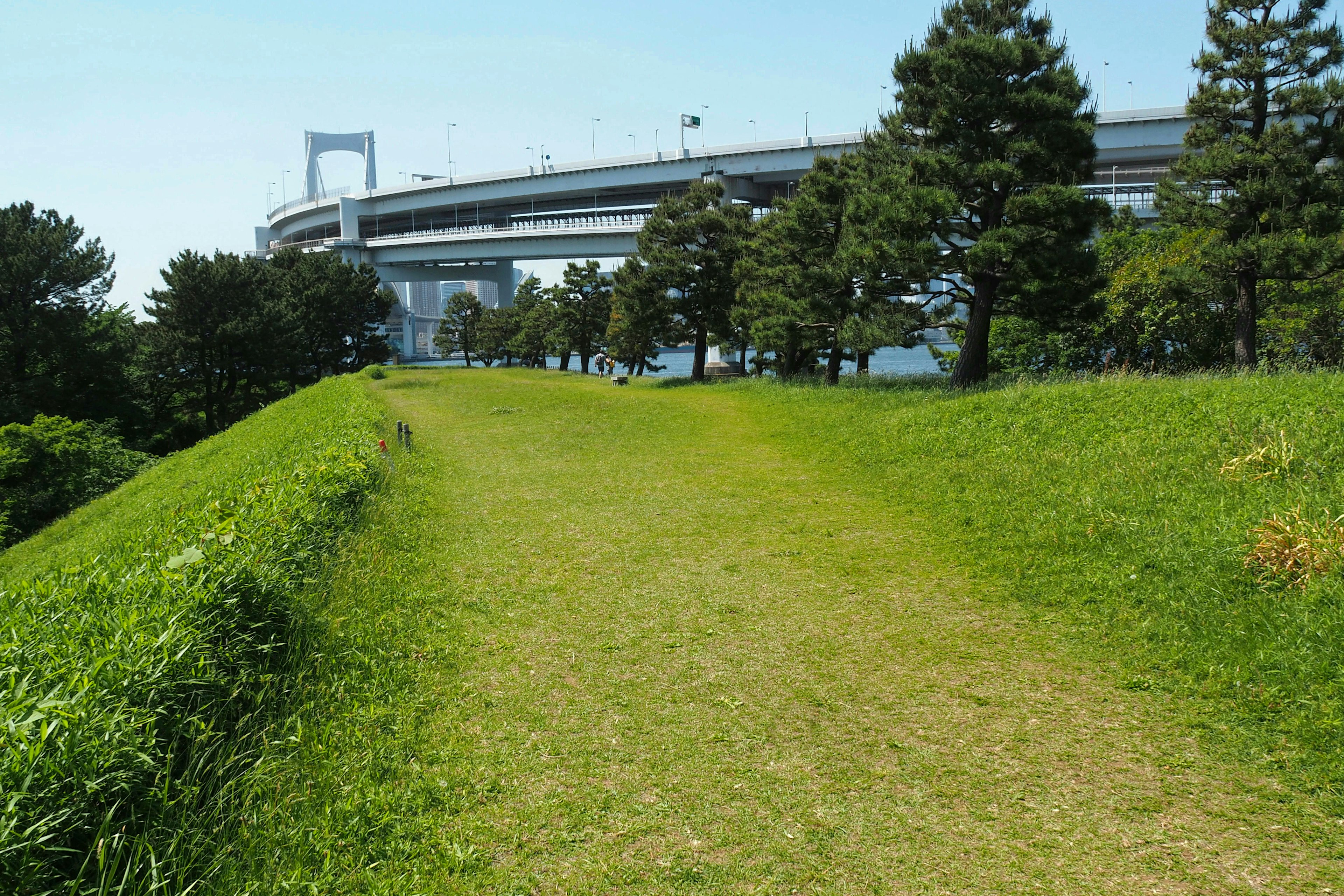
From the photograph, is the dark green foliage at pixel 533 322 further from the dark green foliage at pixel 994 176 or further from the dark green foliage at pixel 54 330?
the dark green foliage at pixel 994 176

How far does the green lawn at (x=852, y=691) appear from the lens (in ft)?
11.8

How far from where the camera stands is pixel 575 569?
25.2ft

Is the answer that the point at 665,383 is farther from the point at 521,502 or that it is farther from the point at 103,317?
the point at 103,317

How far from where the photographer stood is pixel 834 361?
80.2ft

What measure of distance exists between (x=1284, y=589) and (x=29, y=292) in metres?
41.6

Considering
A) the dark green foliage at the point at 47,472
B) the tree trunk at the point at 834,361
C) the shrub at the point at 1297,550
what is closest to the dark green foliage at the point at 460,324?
the dark green foliage at the point at 47,472

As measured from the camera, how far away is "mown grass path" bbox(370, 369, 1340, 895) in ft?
11.6

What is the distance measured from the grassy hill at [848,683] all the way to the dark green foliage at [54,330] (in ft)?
103

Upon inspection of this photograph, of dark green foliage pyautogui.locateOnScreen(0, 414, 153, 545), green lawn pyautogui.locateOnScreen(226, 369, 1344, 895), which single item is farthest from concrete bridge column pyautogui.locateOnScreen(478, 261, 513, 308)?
green lawn pyautogui.locateOnScreen(226, 369, 1344, 895)

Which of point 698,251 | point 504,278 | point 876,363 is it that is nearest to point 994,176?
point 698,251

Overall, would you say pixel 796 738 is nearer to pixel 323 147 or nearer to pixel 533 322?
pixel 533 322

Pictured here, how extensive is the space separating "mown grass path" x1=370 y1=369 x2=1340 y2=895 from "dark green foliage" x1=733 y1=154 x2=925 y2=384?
10404mm

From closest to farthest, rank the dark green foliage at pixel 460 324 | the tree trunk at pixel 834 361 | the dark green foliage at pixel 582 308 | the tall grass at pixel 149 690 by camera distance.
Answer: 1. the tall grass at pixel 149 690
2. the tree trunk at pixel 834 361
3. the dark green foliage at pixel 582 308
4. the dark green foliage at pixel 460 324

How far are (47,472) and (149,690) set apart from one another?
28.4 m
